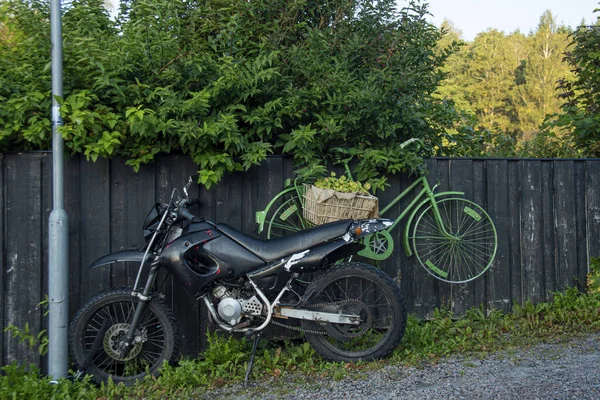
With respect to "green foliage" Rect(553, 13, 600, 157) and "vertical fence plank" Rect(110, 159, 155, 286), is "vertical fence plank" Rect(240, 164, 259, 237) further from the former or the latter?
"green foliage" Rect(553, 13, 600, 157)

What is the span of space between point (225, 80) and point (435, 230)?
7.42 ft

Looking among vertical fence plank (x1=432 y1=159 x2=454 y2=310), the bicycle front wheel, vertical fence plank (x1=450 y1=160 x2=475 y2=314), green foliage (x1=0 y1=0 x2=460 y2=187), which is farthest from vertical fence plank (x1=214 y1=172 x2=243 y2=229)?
vertical fence plank (x1=450 y1=160 x2=475 y2=314)

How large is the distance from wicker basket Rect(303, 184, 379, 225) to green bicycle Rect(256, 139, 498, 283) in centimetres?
30

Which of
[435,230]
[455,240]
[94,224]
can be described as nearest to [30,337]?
[94,224]

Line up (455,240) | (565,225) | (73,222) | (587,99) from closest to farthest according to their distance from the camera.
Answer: (73,222) < (455,240) < (565,225) < (587,99)

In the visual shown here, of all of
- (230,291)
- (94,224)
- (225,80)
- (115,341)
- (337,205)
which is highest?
(225,80)

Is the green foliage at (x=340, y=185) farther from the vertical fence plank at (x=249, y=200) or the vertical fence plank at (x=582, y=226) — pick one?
the vertical fence plank at (x=582, y=226)

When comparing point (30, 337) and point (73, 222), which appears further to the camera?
point (73, 222)

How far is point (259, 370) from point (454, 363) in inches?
55.1

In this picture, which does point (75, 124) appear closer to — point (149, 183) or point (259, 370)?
point (149, 183)

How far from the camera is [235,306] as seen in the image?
13.4 ft

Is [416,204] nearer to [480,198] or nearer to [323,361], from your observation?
[480,198]

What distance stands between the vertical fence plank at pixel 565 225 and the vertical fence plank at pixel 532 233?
0.66 feet

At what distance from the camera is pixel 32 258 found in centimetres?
425
